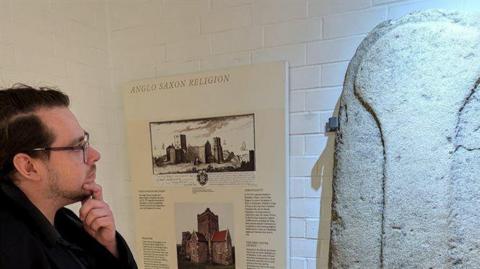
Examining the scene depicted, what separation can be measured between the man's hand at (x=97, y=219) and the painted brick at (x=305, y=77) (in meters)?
1.03

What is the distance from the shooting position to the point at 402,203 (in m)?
1.41

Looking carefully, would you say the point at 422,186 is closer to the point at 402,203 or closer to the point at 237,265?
the point at 402,203

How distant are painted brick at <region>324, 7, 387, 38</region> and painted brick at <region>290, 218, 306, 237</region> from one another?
3.02 ft

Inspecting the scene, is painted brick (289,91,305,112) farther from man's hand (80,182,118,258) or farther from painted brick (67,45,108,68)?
painted brick (67,45,108,68)

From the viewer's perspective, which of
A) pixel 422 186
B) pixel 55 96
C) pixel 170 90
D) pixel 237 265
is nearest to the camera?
pixel 55 96

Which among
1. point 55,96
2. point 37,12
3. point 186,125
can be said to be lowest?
point 186,125

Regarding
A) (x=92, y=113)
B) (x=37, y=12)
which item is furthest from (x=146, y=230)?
A: (x=37, y=12)

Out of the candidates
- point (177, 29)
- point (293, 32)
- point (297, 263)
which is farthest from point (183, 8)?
point (297, 263)

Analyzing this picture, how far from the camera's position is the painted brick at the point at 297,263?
1.81 meters

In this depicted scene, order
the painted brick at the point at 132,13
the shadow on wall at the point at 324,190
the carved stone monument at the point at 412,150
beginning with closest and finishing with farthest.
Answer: the carved stone monument at the point at 412,150
the shadow on wall at the point at 324,190
the painted brick at the point at 132,13

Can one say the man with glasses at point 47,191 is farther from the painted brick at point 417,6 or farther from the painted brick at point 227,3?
the painted brick at point 417,6

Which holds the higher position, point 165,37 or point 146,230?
point 165,37

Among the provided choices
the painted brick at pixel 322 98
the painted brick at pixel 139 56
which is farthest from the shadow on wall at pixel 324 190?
the painted brick at pixel 139 56

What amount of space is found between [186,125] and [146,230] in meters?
0.68
